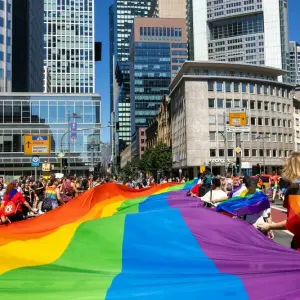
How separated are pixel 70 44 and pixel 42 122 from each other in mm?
107086

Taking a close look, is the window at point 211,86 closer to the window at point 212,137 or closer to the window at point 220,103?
the window at point 220,103

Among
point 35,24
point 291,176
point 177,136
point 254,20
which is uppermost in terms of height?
point 254,20

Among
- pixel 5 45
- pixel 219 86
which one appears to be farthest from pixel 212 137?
pixel 5 45

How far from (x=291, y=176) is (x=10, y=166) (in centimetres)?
7340

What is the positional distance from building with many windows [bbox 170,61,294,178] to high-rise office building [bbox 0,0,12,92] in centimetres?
3587

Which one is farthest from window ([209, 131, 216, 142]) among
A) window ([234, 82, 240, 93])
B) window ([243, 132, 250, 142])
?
window ([234, 82, 240, 93])

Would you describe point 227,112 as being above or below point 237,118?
above

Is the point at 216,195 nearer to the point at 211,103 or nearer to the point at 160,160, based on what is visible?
the point at 211,103

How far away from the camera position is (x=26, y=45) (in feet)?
346

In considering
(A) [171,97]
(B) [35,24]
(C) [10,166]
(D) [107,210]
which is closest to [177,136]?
(A) [171,97]

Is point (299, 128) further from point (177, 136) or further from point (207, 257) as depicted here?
point (207, 257)

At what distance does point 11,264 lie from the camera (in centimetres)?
409

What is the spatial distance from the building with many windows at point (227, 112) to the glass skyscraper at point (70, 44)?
8818 cm

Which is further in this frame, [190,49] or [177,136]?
[190,49]
